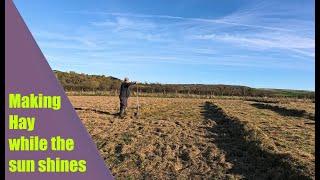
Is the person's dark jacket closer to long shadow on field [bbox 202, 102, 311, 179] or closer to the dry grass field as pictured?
the dry grass field

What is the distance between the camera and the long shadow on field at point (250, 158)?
1044cm

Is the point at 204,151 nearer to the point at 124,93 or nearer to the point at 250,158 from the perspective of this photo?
the point at 250,158

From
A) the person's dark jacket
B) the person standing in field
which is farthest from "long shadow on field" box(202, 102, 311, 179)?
Result: the person's dark jacket

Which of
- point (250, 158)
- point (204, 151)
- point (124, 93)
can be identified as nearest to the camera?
point (250, 158)

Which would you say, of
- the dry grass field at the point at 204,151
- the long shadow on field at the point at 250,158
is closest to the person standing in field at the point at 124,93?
the dry grass field at the point at 204,151

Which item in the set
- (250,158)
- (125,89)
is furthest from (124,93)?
(250,158)

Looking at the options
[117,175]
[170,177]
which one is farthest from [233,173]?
[117,175]

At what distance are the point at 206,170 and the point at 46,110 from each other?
3.98 metres

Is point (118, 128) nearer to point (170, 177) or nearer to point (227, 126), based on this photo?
point (227, 126)

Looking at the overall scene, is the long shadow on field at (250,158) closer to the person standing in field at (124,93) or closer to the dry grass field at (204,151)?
the dry grass field at (204,151)

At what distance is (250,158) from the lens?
1223 centimetres

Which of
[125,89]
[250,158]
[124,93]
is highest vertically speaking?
[125,89]

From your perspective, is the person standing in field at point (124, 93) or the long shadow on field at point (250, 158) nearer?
the long shadow on field at point (250, 158)

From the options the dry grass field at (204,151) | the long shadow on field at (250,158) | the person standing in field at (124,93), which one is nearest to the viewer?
the long shadow on field at (250,158)
